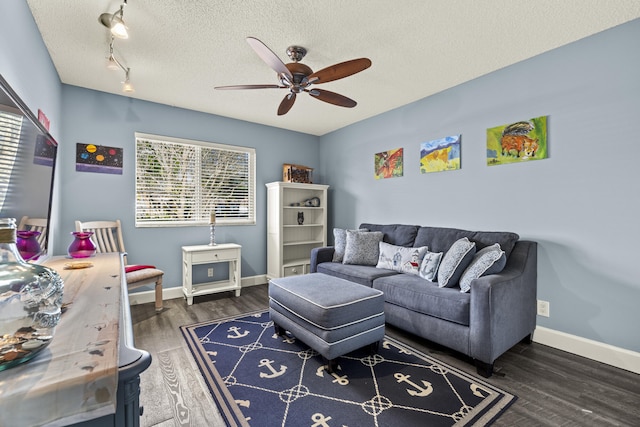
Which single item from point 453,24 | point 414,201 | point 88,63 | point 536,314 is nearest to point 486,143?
point 414,201

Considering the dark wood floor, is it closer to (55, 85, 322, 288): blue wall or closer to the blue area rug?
the blue area rug

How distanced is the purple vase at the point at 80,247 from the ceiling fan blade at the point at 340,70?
2194 millimetres

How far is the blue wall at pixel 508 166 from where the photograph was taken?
2188 millimetres

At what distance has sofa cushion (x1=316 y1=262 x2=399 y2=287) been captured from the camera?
A: 9.95ft

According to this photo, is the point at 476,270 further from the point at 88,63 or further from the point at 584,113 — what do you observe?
the point at 88,63

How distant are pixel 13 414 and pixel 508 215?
3.33 m

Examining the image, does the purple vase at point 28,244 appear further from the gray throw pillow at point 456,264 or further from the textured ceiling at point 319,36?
the gray throw pillow at point 456,264

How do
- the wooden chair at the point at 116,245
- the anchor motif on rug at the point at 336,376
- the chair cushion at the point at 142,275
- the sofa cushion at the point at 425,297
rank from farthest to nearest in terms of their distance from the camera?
1. the wooden chair at the point at 116,245
2. the chair cushion at the point at 142,275
3. the sofa cushion at the point at 425,297
4. the anchor motif on rug at the point at 336,376

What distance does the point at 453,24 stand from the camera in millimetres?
2184

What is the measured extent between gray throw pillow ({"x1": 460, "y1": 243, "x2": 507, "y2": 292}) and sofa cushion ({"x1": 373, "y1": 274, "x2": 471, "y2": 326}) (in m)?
0.10

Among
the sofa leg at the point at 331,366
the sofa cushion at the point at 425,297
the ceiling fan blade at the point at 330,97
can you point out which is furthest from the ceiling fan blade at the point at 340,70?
the sofa leg at the point at 331,366

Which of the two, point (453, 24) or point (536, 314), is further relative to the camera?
point (536, 314)

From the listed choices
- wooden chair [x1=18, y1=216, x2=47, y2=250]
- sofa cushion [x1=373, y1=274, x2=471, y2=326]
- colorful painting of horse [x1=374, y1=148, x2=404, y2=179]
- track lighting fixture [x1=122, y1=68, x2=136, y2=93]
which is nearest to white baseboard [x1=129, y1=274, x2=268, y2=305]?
wooden chair [x1=18, y1=216, x2=47, y2=250]

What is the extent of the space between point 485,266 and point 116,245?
12.7ft
